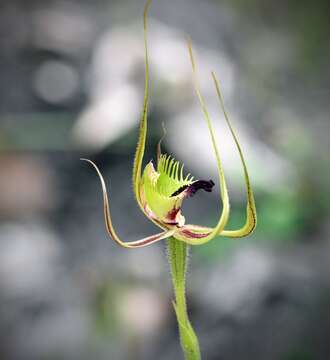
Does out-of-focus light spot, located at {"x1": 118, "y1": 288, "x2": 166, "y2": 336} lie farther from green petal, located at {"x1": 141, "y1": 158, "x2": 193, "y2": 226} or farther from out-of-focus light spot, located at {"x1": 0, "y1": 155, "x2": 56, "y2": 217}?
green petal, located at {"x1": 141, "y1": 158, "x2": 193, "y2": 226}

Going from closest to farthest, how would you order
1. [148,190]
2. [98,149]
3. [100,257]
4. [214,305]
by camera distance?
[148,190], [214,305], [100,257], [98,149]

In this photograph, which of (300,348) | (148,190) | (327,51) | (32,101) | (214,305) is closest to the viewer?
(148,190)

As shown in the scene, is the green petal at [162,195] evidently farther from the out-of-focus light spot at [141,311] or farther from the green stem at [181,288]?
the out-of-focus light spot at [141,311]

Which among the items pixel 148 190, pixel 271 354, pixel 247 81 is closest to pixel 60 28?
pixel 247 81

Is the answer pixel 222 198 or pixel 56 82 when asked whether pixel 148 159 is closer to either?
pixel 56 82

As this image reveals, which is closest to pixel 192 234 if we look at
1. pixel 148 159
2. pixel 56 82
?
pixel 148 159

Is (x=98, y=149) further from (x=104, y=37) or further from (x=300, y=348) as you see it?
(x=300, y=348)

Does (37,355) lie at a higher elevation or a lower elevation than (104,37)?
lower

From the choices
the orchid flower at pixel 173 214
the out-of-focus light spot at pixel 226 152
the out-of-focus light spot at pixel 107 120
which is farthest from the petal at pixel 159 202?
the out-of-focus light spot at pixel 107 120
